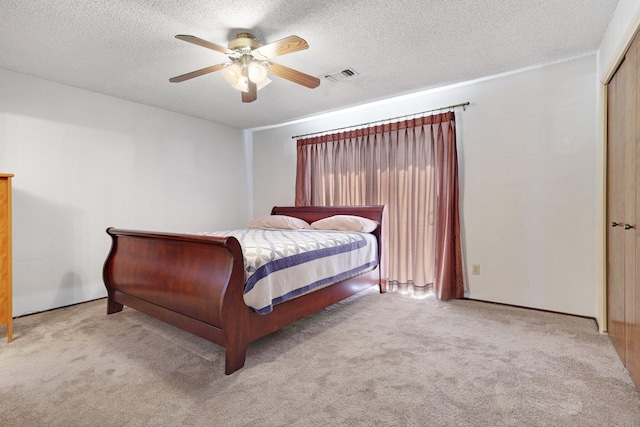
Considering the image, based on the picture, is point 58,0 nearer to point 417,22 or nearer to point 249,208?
point 417,22

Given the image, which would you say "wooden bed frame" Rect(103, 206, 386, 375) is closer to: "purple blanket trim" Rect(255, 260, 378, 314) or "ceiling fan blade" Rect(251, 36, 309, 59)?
"purple blanket trim" Rect(255, 260, 378, 314)

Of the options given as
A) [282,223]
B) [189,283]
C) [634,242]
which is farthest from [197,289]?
[634,242]

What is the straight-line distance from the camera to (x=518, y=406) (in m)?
1.58

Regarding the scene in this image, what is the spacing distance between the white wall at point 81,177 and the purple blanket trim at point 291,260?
2.57 meters

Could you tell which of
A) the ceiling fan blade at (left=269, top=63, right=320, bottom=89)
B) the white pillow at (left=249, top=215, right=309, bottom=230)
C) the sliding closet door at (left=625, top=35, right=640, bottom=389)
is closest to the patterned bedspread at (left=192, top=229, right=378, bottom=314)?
the white pillow at (left=249, top=215, right=309, bottom=230)

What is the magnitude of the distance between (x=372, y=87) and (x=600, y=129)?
208cm

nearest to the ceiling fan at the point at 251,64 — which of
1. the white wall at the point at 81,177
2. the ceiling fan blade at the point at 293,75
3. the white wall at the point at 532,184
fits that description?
the ceiling fan blade at the point at 293,75

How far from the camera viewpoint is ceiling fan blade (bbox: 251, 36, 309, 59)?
202cm

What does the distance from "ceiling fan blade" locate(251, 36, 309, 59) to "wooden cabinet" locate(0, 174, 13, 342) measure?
2.08m

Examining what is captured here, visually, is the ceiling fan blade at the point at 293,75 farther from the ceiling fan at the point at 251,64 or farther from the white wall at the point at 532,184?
the white wall at the point at 532,184

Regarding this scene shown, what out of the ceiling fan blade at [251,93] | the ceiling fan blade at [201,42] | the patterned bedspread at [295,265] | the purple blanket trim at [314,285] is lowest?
the purple blanket trim at [314,285]

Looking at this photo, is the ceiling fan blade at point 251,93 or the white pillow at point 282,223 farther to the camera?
the white pillow at point 282,223

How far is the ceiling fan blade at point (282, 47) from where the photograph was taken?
→ 2019 mm

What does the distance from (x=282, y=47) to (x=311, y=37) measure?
441 mm
